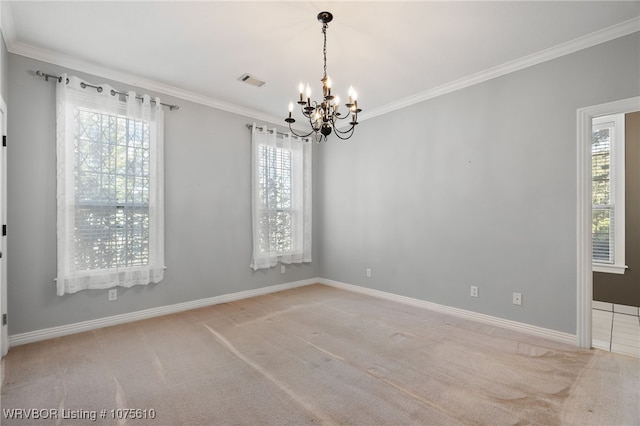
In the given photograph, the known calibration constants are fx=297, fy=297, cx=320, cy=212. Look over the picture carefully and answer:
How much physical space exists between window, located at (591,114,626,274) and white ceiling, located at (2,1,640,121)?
1882 millimetres

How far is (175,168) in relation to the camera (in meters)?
3.77

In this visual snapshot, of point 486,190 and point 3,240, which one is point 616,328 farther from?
point 3,240

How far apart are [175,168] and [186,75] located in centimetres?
112

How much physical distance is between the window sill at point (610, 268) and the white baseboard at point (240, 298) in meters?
1.83

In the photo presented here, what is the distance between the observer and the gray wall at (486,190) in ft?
9.25

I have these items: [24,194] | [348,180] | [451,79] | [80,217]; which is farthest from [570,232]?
[24,194]

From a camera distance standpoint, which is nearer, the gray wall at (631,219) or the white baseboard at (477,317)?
the white baseboard at (477,317)

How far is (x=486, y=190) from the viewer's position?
3.37 meters

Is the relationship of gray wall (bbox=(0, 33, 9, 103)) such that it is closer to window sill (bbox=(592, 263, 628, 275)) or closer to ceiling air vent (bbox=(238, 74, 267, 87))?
ceiling air vent (bbox=(238, 74, 267, 87))

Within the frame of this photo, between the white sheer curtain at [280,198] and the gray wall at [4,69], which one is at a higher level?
the gray wall at [4,69]

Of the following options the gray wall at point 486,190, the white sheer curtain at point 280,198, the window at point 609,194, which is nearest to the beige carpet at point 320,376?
the gray wall at point 486,190

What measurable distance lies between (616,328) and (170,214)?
5256 millimetres

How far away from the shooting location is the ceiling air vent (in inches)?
134

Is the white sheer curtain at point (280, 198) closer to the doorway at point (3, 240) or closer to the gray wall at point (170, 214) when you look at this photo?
the gray wall at point (170, 214)
